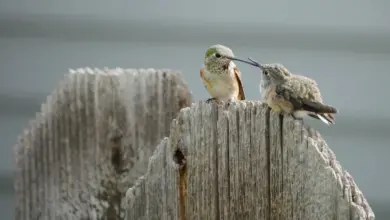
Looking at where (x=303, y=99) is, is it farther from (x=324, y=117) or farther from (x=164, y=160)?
(x=164, y=160)

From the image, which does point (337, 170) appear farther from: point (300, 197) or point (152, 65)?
point (152, 65)

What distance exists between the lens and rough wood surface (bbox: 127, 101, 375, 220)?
226cm

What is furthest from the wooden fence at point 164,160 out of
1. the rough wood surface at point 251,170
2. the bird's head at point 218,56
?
the bird's head at point 218,56

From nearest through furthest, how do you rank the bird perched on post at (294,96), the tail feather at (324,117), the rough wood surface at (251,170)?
the rough wood surface at (251,170)
the bird perched on post at (294,96)
the tail feather at (324,117)

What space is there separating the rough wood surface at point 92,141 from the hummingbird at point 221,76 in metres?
0.54

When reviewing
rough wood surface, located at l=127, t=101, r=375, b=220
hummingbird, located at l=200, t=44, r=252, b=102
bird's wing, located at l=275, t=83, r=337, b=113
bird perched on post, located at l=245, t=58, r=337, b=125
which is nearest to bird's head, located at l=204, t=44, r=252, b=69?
hummingbird, located at l=200, t=44, r=252, b=102

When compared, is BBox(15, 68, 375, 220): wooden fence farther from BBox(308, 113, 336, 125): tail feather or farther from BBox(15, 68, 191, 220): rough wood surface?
BBox(308, 113, 336, 125): tail feather

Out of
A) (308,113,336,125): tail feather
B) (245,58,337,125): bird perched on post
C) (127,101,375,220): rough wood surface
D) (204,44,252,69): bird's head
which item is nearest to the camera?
(127,101,375,220): rough wood surface

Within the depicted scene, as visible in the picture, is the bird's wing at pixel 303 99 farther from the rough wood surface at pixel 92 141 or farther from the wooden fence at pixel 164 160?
the rough wood surface at pixel 92 141

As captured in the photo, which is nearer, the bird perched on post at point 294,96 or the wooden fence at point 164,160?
the wooden fence at point 164,160

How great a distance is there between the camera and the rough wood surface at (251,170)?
2256 millimetres

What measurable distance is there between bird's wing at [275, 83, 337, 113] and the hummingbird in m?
0.65

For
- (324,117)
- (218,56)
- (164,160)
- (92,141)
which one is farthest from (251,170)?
(218,56)

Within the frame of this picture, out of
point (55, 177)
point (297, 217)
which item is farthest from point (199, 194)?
point (55, 177)
